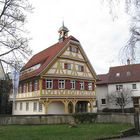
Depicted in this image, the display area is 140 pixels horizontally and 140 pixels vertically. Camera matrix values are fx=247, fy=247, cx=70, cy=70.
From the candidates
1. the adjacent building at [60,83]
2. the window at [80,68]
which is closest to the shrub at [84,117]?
the adjacent building at [60,83]

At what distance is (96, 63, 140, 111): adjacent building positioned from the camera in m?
46.2

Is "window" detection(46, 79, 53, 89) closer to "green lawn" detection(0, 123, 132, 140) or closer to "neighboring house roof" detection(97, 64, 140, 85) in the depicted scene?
"green lawn" detection(0, 123, 132, 140)

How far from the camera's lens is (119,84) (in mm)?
48281

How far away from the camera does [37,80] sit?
112ft

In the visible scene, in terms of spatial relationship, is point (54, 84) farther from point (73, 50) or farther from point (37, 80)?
point (73, 50)

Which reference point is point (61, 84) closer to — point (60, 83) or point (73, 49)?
point (60, 83)

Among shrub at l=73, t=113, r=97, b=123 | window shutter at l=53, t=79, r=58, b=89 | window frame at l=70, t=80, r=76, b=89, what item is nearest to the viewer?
shrub at l=73, t=113, r=97, b=123

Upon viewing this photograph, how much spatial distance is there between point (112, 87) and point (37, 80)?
19878 mm

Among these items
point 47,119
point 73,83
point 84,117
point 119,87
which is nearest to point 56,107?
point 73,83

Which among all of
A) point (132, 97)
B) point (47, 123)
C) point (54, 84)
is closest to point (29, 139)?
point (47, 123)

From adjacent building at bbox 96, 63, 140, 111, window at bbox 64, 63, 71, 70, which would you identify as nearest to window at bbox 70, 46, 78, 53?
window at bbox 64, 63, 71, 70

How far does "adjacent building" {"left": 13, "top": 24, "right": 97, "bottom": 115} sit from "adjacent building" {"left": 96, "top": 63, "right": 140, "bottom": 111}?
25.5 feet

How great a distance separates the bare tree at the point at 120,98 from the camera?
4475 centimetres

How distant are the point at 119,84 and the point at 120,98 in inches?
165
